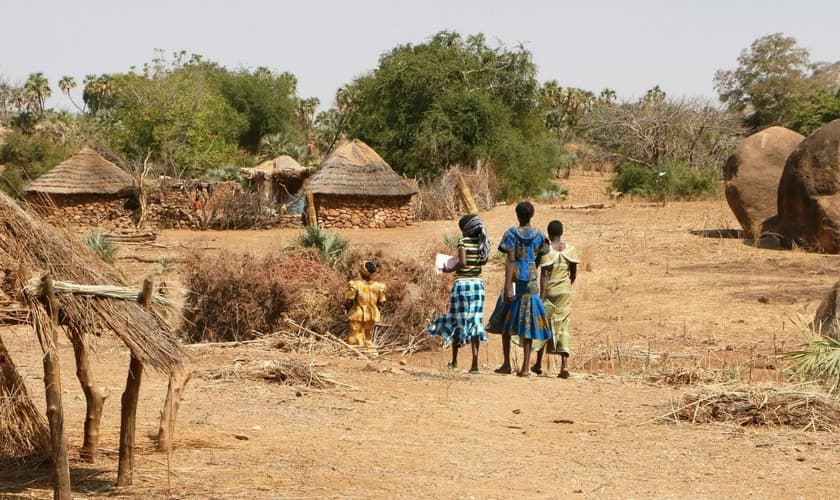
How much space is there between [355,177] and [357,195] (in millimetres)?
464

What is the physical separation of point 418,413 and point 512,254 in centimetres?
185

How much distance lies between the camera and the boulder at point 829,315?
10.1 m

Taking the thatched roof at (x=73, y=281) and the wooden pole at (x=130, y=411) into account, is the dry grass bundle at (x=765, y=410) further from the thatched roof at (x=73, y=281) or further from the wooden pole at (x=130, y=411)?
the thatched roof at (x=73, y=281)

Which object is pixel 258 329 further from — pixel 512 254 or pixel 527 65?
pixel 527 65

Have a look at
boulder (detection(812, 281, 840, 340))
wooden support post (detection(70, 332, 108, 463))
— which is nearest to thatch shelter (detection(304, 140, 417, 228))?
boulder (detection(812, 281, 840, 340))

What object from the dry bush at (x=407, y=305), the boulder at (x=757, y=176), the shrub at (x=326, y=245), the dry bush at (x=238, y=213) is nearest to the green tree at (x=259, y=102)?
the dry bush at (x=238, y=213)

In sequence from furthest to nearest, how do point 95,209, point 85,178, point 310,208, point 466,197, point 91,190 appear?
point 95,209 < point 85,178 < point 91,190 < point 310,208 < point 466,197

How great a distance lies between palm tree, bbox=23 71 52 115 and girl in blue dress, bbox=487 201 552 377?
5794cm

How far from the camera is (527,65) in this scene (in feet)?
120

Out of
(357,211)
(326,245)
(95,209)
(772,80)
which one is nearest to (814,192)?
(326,245)

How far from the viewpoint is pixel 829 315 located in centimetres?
1057

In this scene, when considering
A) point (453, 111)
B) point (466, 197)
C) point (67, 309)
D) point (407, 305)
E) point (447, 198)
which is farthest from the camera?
point (453, 111)

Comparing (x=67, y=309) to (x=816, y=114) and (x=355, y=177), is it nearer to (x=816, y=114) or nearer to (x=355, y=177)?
(x=355, y=177)

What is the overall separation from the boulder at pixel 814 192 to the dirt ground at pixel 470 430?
4494 millimetres
